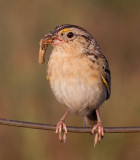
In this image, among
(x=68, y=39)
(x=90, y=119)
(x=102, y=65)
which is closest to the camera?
(x=68, y=39)

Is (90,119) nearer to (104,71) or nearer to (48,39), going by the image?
(104,71)

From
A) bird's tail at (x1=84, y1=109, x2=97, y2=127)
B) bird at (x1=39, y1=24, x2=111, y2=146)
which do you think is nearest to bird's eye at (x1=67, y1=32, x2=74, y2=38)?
bird at (x1=39, y1=24, x2=111, y2=146)

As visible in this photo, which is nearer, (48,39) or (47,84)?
(48,39)

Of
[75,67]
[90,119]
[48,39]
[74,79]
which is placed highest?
[48,39]

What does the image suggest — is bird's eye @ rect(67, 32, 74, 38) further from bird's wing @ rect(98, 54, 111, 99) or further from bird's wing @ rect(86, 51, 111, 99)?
bird's wing @ rect(98, 54, 111, 99)

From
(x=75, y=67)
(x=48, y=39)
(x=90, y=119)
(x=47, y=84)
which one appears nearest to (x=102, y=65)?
(x=75, y=67)

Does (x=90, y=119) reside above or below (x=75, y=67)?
below

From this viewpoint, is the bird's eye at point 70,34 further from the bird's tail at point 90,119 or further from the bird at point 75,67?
the bird's tail at point 90,119

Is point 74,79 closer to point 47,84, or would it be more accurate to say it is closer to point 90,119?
point 90,119

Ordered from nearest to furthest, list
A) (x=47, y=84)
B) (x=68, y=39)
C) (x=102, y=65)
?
(x=68, y=39) → (x=102, y=65) → (x=47, y=84)
